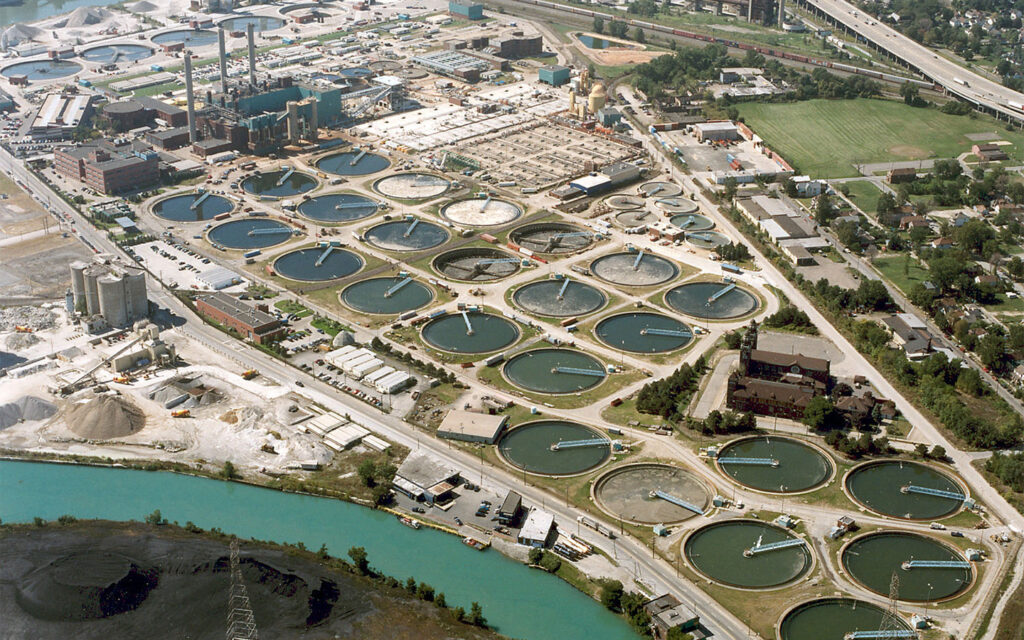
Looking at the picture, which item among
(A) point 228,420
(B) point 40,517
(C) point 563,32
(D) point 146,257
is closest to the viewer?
(B) point 40,517

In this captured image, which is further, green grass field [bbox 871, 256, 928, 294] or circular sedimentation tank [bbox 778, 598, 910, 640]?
green grass field [bbox 871, 256, 928, 294]

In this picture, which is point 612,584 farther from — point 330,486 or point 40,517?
point 40,517

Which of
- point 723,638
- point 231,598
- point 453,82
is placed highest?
point 453,82

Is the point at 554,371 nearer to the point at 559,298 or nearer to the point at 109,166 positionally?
the point at 559,298

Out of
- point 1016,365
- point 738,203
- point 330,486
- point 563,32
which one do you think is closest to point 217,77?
point 563,32

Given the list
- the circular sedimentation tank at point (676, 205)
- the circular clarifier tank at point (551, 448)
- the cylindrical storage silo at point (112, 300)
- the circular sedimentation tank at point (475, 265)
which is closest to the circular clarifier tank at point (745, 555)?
the circular clarifier tank at point (551, 448)

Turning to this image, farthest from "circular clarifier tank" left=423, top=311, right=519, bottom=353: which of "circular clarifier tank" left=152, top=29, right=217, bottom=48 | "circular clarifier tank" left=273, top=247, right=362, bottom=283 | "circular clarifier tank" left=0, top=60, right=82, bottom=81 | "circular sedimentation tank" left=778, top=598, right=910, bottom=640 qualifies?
"circular clarifier tank" left=152, top=29, right=217, bottom=48

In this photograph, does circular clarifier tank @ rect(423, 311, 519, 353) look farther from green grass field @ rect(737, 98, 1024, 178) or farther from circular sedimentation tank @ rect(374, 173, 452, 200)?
green grass field @ rect(737, 98, 1024, 178)
